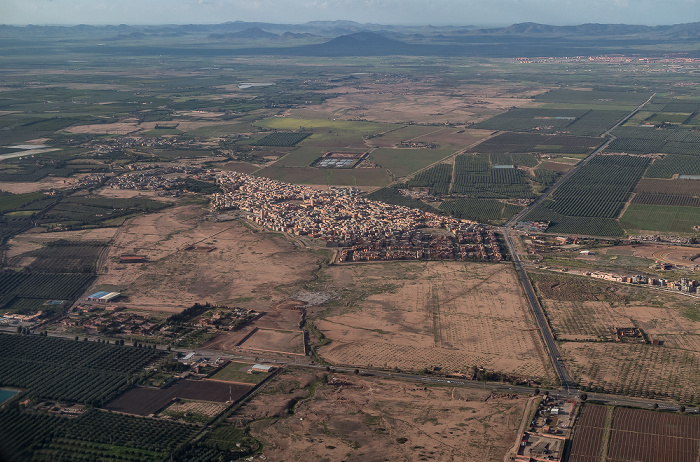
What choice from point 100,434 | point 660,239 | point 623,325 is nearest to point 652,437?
point 623,325

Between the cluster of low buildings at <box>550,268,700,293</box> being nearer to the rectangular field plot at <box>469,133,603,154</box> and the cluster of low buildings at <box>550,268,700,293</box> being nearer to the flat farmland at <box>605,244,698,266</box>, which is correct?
the flat farmland at <box>605,244,698,266</box>

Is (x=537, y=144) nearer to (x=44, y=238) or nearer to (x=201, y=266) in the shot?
(x=201, y=266)

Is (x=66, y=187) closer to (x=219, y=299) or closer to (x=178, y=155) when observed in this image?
(x=178, y=155)

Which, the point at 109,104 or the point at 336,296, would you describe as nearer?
the point at 336,296

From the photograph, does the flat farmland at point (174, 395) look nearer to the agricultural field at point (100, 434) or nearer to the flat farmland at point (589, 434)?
the agricultural field at point (100, 434)

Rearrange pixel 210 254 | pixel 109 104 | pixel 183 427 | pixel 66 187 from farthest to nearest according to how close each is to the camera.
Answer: pixel 109 104
pixel 66 187
pixel 210 254
pixel 183 427

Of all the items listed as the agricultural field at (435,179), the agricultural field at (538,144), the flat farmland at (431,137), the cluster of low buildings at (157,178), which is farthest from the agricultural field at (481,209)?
the cluster of low buildings at (157,178)

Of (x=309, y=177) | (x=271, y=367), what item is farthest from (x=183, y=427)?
(x=309, y=177)

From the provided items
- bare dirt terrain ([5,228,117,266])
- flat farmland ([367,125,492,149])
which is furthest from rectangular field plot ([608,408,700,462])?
flat farmland ([367,125,492,149])
